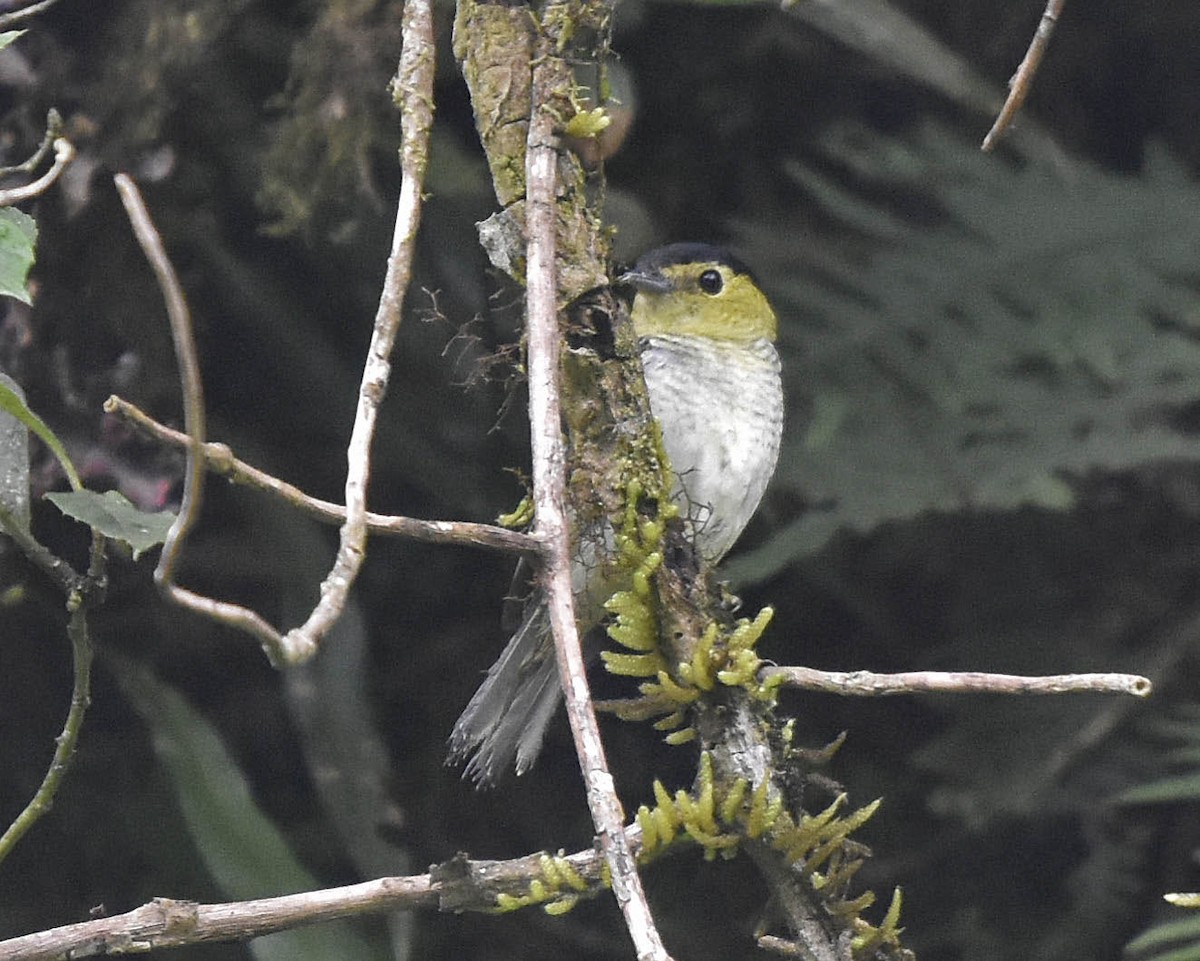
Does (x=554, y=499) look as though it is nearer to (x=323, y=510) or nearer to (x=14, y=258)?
(x=323, y=510)

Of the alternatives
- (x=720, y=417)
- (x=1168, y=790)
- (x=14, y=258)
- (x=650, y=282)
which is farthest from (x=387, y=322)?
(x=1168, y=790)

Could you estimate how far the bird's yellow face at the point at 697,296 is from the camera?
9.97ft

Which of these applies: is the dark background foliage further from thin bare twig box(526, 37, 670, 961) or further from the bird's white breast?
thin bare twig box(526, 37, 670, 961)

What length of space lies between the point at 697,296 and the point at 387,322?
172 cm

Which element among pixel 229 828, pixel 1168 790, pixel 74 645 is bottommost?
pixel 1168 790

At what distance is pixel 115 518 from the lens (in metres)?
1.71

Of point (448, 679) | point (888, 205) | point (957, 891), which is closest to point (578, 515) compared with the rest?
point (448, 679)

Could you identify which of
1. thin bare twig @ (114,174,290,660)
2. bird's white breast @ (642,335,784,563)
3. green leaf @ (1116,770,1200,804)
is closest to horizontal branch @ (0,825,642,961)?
thin bare twig @ (114,174,290,660)

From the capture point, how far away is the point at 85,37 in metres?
2.72

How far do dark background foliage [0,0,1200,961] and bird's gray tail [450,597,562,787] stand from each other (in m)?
0.29

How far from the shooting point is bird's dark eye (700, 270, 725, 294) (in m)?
3.04

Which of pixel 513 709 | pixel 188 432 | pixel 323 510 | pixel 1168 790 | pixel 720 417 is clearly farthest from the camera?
pixel 720 417

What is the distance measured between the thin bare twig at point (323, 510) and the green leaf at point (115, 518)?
361mm

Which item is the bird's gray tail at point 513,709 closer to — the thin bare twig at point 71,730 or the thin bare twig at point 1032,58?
the thin bare twig at point 71,730
